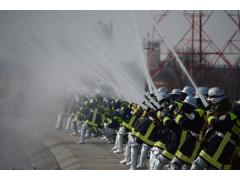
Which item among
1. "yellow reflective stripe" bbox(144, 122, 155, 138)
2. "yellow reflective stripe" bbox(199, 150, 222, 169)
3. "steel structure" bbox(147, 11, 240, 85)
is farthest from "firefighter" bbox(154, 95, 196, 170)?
"steel structure" bbox(147, 11, 240, 85)

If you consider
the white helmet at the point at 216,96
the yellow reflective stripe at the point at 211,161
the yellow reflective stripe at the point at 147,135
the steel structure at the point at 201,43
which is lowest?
the yellow reflective stripe at the point at 211,161

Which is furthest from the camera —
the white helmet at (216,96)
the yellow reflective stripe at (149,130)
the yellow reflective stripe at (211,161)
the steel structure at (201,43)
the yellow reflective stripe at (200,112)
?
the steel structure at (201,43)

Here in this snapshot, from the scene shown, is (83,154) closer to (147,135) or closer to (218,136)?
(147,135)

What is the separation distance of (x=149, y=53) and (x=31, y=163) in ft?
20.6

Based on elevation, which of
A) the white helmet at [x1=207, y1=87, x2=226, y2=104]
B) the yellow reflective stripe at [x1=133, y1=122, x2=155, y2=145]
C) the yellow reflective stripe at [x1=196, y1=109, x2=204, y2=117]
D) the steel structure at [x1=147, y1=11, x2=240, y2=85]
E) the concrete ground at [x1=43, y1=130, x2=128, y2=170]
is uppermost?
the steel structure at [x1=147, y1=11, x2=240, y2=85]

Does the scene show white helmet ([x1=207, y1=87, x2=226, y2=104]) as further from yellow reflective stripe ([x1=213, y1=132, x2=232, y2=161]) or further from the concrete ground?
the concrete ground

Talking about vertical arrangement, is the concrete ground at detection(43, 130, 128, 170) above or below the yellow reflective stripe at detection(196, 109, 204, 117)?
below

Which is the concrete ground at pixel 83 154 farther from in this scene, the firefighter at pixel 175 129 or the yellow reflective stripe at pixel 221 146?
the yellow reflective stripe at pixel 221 146

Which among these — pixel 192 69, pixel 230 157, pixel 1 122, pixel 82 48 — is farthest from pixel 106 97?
pixel 230 157

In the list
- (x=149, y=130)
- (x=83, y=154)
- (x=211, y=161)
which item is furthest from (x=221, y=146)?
(x=83, y=154)

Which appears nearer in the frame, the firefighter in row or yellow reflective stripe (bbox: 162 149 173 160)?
the firefighter in row

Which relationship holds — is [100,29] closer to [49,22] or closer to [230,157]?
[49,22]

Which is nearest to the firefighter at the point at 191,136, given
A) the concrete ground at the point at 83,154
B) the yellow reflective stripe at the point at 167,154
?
the yellow reflective stripe at the point at 167,154

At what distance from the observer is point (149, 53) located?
19.5 m
